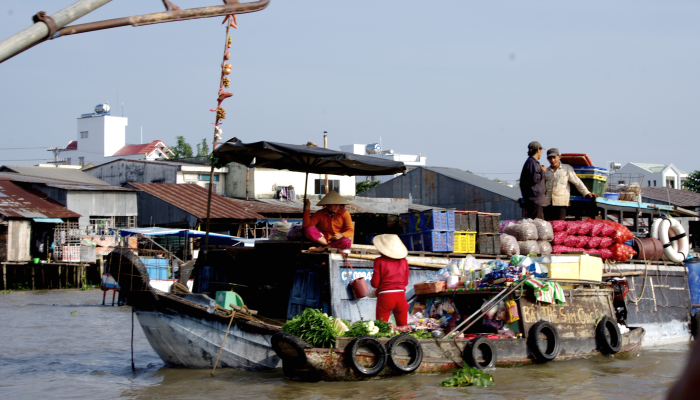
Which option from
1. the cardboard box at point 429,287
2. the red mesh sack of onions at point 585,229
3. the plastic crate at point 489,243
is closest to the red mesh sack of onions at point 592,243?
the red mesh sack of onions at point 585,229

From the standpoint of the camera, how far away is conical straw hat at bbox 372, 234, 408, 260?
820 cm

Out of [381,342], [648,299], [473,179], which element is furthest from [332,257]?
[473,179]

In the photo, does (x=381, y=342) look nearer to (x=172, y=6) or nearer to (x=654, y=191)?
(x=172, y=6)

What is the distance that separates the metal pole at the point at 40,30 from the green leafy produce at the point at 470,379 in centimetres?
549

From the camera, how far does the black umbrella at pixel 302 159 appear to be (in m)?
8.76

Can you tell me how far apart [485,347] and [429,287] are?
4.11ft

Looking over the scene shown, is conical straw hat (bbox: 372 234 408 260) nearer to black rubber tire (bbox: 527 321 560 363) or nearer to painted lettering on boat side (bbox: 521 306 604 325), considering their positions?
painted lettering on boat side (bbox: 521 306 604 325)

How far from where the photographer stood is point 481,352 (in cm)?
812

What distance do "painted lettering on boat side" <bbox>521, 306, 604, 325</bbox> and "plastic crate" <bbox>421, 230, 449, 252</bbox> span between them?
62.5 inches

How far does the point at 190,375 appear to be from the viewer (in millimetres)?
8391

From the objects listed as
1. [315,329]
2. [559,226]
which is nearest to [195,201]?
[559,226]

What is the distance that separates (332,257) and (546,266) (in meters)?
3.19

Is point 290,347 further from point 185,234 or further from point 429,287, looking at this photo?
point 185,234

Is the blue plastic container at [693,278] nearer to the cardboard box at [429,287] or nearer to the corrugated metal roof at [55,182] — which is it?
the cardboard box at [429,287]
